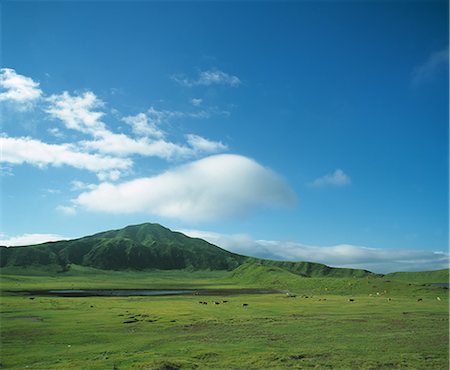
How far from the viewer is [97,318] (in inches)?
1927

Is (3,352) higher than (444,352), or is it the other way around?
(444,352)

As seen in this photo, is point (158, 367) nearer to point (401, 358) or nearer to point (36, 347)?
point (36, 347)

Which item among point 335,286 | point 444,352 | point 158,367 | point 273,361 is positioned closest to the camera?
point 158,367

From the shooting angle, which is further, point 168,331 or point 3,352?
point 168,331

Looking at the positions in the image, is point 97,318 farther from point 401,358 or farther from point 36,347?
point 401,358

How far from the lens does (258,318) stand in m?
48.3

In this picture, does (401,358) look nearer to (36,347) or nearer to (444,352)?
(444,352)

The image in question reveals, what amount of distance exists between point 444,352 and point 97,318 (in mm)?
38719

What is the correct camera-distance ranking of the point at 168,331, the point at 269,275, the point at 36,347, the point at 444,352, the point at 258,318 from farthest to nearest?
the point at 269,275 < the point at 258,318 < the point at 168,331 < the point at 36,347 < the point at 444,352

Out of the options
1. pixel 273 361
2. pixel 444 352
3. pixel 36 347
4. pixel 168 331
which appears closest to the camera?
pixel 273 361

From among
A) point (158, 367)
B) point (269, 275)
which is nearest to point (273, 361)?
point (158, 367)

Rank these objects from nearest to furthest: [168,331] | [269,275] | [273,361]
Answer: [273,361]
[168,331]
[269,275]

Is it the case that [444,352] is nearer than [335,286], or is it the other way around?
[444,352]

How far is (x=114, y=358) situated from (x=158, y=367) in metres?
4.95
